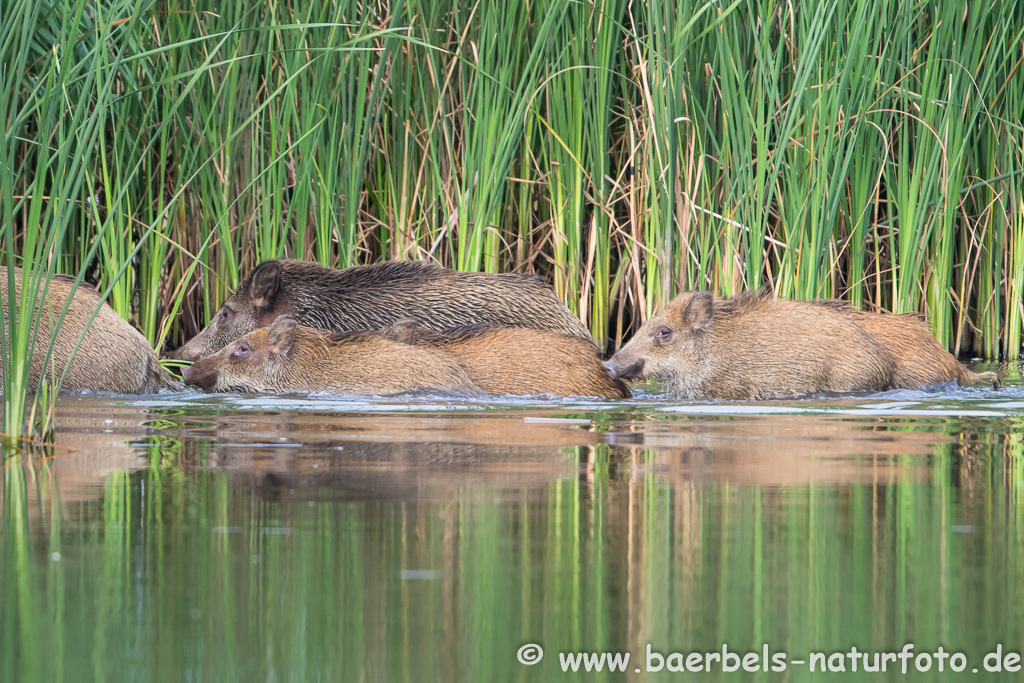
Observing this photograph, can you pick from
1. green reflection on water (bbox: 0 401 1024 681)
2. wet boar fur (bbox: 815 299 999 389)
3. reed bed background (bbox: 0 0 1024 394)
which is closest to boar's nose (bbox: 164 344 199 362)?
→ reed bed background (bbox: 0 0 1024 394)

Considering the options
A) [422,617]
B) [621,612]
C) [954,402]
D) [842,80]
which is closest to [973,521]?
[621,612]

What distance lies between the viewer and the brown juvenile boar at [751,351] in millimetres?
8328

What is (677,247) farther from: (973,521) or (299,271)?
(973,521)

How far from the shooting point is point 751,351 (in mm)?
8492

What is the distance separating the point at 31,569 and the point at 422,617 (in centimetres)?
98

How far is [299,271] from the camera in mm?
9664

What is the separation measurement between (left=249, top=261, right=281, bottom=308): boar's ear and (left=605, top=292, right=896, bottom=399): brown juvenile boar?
7.95ft

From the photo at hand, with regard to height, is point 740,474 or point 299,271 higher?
point 299,271

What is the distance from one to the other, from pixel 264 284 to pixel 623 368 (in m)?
2.59

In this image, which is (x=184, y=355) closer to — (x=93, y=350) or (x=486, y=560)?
(x=93, y=350)

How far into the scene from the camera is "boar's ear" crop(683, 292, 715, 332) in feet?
27.8

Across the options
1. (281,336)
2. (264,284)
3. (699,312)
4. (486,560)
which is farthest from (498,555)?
(264,284)
